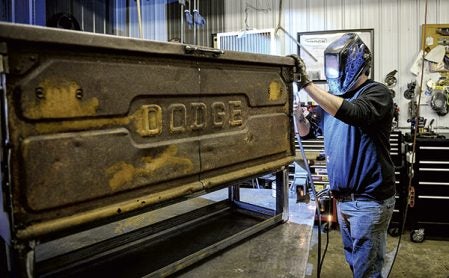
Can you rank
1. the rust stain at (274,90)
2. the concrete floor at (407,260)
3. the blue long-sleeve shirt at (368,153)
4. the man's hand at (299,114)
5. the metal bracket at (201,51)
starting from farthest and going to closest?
the concrete floor at (407,260) → the man's hand at (299,114) → the blue long-sleeve shirt at (368,153) → the rust stain at (274,90) → the metal bracket at (201,51)

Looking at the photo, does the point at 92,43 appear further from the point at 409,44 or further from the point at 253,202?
the point at 409,44

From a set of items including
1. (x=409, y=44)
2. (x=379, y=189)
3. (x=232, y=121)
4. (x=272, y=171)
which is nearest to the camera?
(x=232, y=121)

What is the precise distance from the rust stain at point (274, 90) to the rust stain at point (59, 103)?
0.70 metres

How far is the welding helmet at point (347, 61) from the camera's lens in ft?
5.97

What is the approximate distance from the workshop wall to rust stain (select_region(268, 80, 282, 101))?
8.84 ft

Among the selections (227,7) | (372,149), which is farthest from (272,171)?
(227,7)

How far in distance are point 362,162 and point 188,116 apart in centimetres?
105

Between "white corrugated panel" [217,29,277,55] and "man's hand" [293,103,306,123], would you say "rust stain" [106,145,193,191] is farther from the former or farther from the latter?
"white corrugated panel" [217,29,277,55]

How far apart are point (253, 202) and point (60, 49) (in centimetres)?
125

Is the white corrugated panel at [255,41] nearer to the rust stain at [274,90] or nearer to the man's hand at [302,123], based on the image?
the man's hand at [302,123]

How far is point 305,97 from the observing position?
3977 millimetres

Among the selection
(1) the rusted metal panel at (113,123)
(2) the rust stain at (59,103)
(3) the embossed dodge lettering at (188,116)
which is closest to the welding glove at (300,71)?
(1) the rusted metal panel at (113,123)

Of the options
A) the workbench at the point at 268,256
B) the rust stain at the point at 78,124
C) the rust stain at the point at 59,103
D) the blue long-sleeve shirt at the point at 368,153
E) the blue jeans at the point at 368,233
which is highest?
the rust stain at the point at 59,103

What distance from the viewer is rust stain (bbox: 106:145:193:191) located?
0.89 meters
